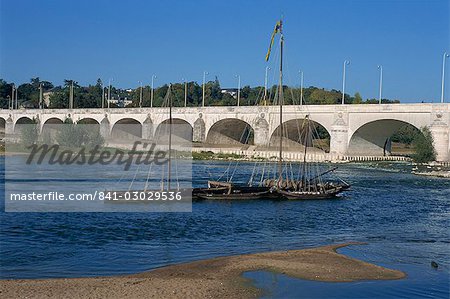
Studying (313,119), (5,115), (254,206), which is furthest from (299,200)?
(5,115)

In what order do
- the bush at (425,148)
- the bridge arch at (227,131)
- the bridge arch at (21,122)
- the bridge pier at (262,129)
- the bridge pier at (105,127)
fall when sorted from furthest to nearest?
the bridge arch at (21,122)
the bridge pier at (105,127)
the bridge arch at (227,131)
the bridge pier at (262,129)
the bush at (425,148)

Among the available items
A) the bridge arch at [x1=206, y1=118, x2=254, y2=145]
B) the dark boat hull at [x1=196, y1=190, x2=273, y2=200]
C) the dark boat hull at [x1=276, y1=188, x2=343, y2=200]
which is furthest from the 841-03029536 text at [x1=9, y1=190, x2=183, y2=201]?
the bridge arch at [x1=206, y1=118, x2=254, y2=145]

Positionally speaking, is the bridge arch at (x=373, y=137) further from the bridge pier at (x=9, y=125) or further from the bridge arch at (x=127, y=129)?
the bridge pier at (x=9, y=125)

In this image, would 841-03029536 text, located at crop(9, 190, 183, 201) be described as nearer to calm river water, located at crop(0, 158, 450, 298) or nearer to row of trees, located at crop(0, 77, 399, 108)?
calm river water, located at crop(0, 158, 450, 298)

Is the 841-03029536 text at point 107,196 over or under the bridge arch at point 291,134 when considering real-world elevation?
under

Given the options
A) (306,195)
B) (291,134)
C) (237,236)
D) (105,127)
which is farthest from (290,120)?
(237,236)

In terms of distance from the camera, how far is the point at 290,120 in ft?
285

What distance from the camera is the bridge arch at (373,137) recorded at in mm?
80125

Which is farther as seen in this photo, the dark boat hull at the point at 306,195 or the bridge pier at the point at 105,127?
the bridge pier at the point at 105,127

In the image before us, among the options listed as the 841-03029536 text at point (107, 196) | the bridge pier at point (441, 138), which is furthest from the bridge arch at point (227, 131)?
the 841-03029536 text at point (107, 196)

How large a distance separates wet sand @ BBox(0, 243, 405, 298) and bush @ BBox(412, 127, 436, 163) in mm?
48121

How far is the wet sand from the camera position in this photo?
58.3ft

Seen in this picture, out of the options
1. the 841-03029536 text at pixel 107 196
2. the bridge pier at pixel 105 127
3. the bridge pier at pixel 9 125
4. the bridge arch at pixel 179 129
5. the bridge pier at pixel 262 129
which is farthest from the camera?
the bridge pier at pixel 9 125

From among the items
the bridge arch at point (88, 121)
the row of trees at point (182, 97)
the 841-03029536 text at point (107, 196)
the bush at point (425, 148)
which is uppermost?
the row of trees at point (182, 97)
